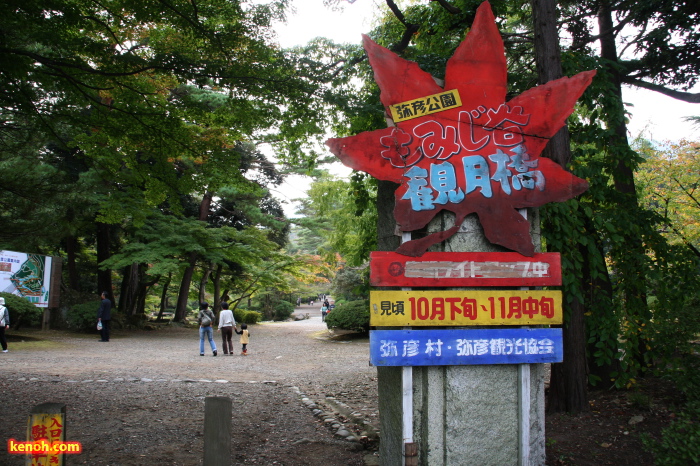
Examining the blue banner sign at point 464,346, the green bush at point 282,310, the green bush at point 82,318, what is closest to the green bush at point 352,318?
the green bush at point 82,318

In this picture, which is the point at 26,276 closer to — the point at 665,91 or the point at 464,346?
the point at 464,346

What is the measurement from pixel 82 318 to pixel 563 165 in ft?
57.0

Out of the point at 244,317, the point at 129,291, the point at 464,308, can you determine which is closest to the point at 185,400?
the point at 464,308

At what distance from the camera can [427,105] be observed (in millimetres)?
4457

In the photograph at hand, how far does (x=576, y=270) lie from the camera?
5711 mm

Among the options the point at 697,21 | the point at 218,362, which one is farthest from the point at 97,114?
the point at 697,21

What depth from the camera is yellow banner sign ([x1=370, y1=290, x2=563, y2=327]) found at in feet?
13.3

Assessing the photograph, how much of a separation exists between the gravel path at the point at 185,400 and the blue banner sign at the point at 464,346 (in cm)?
180

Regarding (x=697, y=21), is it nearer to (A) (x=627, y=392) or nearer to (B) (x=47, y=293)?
(A) (x=627, y=392)

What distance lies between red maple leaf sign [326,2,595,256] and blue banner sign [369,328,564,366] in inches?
29.3

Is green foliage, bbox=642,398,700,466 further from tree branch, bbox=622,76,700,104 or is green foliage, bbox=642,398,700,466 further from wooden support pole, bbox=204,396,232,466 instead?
tree branch, bbox=622,76,700,104

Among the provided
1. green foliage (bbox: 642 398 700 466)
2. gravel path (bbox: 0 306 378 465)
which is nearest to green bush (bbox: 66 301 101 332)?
gravel path (bbox: 0 306 378 465)

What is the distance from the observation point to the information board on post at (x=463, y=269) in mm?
4121

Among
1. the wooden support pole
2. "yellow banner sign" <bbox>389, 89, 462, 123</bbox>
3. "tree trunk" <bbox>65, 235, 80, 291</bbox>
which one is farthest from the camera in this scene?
"tree trunk" <bbox>65, 235, 80, 291</bbox>
